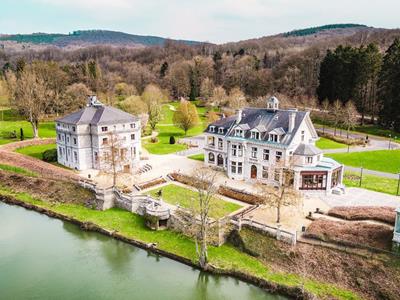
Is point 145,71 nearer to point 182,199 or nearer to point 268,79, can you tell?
point 268,79

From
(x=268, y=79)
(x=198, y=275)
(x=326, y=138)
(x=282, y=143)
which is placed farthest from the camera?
(x=268, y=79)

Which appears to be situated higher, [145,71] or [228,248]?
[145,71]

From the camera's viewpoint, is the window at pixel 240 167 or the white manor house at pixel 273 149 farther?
the window at pixel 240 167

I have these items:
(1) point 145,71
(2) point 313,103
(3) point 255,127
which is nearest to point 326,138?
(2) point 313,103

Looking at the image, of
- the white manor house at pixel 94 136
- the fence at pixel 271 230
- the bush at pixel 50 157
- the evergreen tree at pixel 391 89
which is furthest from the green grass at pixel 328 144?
the bush at pixel 50 157

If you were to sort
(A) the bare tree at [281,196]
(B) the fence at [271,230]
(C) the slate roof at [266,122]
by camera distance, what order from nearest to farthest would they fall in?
(B) the fence at [271,230], (A) the bare tree at [281,196], (C) the slate roof at [266,122]

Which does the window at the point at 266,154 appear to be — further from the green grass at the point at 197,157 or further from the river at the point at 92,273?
the river at the point at 92,273

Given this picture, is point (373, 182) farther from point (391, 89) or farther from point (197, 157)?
point (391, 89)
